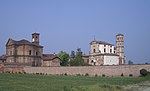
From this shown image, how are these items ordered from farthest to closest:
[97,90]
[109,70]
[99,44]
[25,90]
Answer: [99,44] < [109,70] < [25,90] < [97,90]

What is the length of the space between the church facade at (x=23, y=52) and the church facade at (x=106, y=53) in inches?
623

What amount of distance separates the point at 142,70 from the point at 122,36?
48.8m

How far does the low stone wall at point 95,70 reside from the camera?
47112mm

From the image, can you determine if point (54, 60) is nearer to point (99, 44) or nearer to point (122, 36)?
point (99, 44)

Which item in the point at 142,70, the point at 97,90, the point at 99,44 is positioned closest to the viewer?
the point at 97,90

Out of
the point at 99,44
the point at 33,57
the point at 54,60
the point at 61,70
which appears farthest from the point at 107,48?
the point at 61,70

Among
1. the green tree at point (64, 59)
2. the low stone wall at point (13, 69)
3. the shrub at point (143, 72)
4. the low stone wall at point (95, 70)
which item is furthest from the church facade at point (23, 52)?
the shrub at point (143, 72)

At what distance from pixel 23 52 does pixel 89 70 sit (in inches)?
1153

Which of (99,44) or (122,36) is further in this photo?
(122,36)

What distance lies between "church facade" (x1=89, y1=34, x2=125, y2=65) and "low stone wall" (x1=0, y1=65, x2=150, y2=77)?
24.4 metres

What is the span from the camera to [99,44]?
85.6 meters

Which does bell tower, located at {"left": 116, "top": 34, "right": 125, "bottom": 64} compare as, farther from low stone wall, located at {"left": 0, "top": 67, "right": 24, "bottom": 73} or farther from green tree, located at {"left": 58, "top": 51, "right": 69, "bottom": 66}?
low stone wall, located at {"left": 0, "top": 67, "right": 24, "bottom": 73}

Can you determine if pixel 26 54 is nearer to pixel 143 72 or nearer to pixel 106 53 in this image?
pixel 106 53

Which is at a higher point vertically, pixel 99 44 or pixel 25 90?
pixel 99 44
